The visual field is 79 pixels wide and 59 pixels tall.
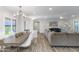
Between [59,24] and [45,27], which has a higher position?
[59,24]

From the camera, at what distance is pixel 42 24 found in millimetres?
5078

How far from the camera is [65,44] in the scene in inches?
231

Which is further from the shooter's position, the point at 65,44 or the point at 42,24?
the point at 65,44

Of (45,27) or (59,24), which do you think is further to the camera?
(59,24)

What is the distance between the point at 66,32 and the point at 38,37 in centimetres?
170
